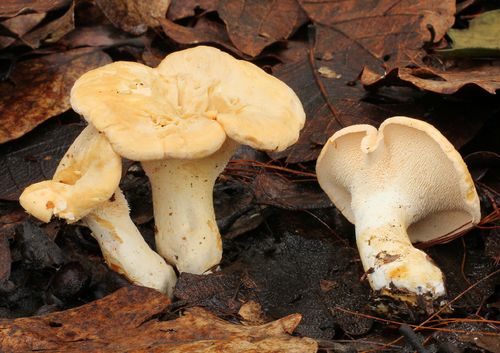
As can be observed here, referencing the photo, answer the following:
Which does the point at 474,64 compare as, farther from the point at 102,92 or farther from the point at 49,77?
the point at 49,77

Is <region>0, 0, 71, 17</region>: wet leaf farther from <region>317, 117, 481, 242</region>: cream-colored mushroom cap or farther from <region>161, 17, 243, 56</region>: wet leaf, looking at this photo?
<region>317, 117, 481, 242</region>: cream-colored mushroom cap

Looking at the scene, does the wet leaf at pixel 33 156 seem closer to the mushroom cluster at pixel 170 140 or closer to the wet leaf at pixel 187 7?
the mushroom cluster at pixel 170 140

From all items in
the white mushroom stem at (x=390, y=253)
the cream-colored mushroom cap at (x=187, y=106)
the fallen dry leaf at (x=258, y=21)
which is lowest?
the white mushroom stem at (x=390, y=253)

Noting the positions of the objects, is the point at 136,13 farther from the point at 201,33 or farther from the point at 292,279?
the point at 292,279

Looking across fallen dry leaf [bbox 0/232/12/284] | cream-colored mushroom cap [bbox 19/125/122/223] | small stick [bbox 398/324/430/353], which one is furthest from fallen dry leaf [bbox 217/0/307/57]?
small stick [bbox 398/324/430/353]

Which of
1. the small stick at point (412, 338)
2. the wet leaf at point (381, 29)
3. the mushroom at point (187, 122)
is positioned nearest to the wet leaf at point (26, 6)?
the mushroom at point (187, 122)

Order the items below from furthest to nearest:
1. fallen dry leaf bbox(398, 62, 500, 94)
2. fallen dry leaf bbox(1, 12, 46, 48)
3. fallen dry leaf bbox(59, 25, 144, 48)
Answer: fallen dry leaf bbox(59, 25, 144, 48) → fallen dry leaf bbox(1, 12, 46, 48) → fallen dry leaf bbox(398, 62, 500, 94)
